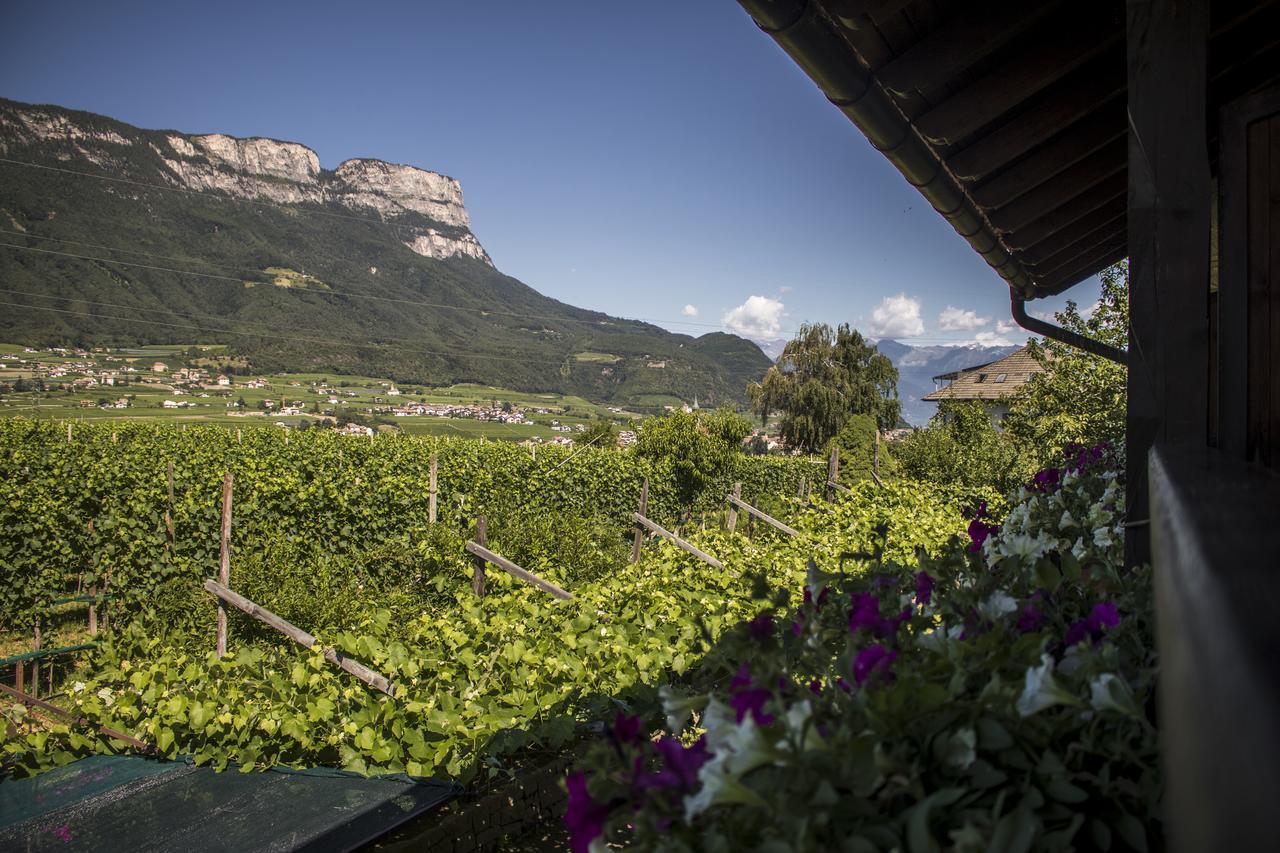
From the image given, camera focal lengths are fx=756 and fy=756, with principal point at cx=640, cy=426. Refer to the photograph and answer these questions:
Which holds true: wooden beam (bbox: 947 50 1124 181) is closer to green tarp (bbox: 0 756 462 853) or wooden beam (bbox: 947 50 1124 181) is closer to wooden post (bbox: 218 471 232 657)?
green tarp (bbox: 0 756 462 853)

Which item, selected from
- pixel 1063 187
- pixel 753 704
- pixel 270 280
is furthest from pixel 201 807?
pixel 270 280

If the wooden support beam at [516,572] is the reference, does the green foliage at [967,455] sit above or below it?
above

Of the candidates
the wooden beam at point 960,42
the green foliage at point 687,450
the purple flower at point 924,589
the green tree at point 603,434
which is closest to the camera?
the purple flower at point 924,589

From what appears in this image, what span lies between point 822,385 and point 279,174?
155 meters

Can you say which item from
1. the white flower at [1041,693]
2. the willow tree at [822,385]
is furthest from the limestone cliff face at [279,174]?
the white flower at [1041,693]

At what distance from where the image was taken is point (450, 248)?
17138cm

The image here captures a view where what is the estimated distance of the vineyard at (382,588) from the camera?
3.99 metres

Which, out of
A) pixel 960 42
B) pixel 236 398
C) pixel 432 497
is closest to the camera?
pixel 960 42

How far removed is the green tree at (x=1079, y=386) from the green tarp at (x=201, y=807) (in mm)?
9252

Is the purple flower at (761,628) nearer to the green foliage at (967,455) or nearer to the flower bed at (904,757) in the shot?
the flower bed at (904,757)

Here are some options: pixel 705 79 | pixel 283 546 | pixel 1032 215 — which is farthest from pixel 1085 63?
pixel 705 79

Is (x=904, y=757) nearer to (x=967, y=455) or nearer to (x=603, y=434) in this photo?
(x=967, y=455)

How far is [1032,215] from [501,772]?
3986 mm

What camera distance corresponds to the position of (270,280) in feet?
361
